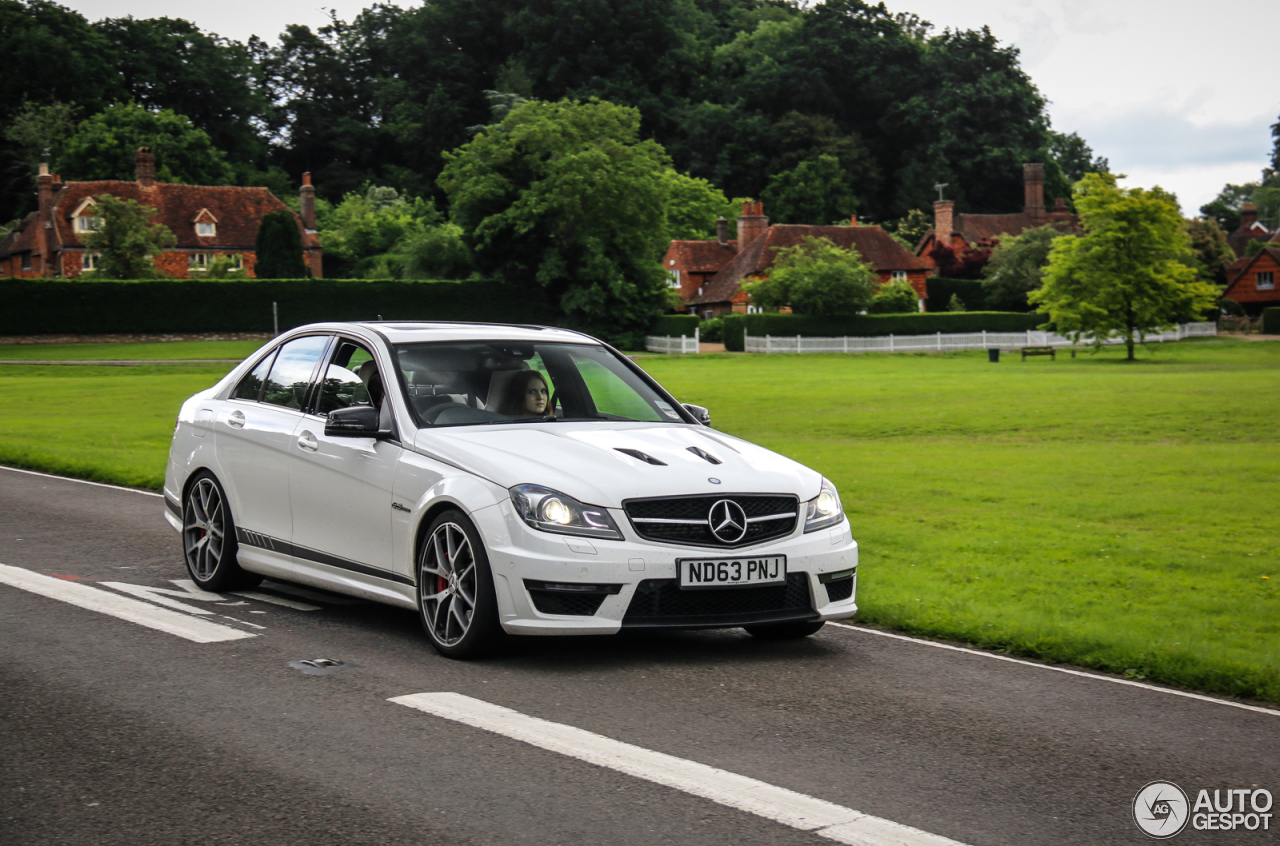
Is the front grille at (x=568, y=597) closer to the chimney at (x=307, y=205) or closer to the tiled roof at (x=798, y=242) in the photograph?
the tiled roof at (x=798, y=242)

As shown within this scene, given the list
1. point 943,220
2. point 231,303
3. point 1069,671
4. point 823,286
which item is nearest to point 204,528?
point 1069,671

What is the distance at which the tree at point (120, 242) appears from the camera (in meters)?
69.4

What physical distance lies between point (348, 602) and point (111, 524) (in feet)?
14.4

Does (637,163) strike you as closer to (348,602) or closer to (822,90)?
(822,90)

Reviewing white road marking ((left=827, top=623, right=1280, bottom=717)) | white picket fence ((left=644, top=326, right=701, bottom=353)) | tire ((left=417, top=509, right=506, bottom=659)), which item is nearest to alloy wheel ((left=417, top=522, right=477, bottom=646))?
tire ((left=417, top=509, right=506, bottom=659))

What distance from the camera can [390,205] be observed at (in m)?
94.2

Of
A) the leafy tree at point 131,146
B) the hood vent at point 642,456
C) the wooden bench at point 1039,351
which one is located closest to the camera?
the hood vent at point 642,456

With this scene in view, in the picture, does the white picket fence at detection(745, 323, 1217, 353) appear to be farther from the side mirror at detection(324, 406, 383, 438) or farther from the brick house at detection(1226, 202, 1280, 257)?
the brick house at detection(1226, 202, 1280, 257)

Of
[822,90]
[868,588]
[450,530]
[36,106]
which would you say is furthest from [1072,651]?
[822,90]

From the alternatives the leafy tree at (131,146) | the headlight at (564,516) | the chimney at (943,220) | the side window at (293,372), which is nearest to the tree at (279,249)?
the leafy tree at (131,146)

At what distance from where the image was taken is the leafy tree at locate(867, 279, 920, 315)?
7525cm

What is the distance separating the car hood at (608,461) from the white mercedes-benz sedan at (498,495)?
1 centimetres

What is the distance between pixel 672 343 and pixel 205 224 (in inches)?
1376

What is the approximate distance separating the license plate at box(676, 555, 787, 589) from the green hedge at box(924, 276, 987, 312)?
86973 millimetres
